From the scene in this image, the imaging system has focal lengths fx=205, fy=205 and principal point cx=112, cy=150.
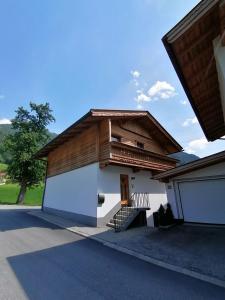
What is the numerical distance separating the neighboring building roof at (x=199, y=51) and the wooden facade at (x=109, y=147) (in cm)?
468

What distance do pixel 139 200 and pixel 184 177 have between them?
4.28 metres

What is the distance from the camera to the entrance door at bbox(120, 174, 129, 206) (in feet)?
43.2

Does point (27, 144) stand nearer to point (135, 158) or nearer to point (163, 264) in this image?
point (135, 158)

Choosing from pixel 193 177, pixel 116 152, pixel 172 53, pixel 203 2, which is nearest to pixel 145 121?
pixel 116 152

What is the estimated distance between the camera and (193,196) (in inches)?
414

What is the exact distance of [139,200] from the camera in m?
14.2

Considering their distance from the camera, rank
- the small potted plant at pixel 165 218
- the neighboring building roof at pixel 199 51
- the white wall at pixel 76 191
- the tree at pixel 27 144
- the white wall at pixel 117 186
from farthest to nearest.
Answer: the tree at pixel 27 144 → the white wall at pixel 76 191 → the white wall at pixel 117 186 → the small potted plant at pixel 165 218 → the neighboring building roof at pixel 199 51

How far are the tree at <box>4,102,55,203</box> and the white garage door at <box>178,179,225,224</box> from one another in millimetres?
19090

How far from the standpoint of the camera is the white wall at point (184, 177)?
9758 mm

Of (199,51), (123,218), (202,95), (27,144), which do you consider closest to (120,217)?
(123,218)

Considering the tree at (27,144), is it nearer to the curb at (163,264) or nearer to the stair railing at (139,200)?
the stair railing at (139,200)

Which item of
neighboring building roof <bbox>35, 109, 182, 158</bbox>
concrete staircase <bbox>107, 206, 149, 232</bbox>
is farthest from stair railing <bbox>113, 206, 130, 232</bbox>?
neighboring building roof <bbox>35, 109, 182, 158</bbox>

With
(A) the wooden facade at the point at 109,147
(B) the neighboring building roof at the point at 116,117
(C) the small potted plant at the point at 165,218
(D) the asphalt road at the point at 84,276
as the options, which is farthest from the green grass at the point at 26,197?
(D) the asphalt road at the point at 84,276

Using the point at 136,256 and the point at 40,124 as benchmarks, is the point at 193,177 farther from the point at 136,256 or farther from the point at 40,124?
the point at 40,124
